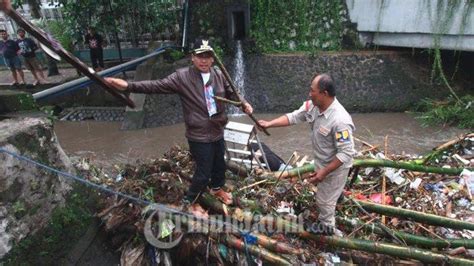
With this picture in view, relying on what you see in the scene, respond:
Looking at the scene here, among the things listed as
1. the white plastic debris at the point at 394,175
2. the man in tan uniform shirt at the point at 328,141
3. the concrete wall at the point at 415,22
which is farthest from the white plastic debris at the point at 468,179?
the concrete wall at the point at 415,22

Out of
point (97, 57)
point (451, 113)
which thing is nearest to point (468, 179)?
point (451, 113)

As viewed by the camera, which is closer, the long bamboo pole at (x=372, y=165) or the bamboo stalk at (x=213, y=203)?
the bamboo stalk at (x=213, y=203)

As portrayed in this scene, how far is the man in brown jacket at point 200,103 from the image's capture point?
10.7 ft

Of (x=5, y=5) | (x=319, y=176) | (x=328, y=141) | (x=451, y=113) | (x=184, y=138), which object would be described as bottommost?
(x=184, y=138)

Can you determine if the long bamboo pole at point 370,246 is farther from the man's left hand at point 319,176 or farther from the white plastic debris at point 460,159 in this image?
the white plastic debris at point 460,159

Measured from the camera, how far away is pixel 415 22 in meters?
8.52

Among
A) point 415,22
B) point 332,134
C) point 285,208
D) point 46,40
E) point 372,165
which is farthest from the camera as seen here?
point 415,22

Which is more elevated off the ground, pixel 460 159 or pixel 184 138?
pixel 460 159

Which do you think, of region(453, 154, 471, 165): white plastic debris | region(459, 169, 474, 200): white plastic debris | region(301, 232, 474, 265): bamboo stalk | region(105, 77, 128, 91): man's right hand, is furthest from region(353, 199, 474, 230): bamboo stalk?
region(105, 77, 128, 91): man's right hand

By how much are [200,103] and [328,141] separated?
1220 mm

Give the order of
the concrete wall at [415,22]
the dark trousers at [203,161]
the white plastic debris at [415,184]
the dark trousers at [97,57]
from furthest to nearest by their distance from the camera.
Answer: the dark trousers at [97,57] → the concrete wall at [415,22] → the white plastic debris at [415,184] → the dark trousers at [203,161]

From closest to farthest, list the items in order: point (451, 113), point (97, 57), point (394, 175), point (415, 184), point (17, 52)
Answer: point (415, 184) → point (394, 175) → point (451, 113) → point (17, 52) → point (97, 57)

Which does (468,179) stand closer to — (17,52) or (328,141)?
(328,141)

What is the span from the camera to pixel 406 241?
10.9 feet
